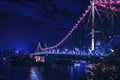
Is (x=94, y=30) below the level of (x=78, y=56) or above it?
above

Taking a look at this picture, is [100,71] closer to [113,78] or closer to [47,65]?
[113,78]

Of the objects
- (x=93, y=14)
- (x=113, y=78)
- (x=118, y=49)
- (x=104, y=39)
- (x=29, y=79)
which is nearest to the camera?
(x=113, y=78)

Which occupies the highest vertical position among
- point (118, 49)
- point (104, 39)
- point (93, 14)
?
point (93, 14)

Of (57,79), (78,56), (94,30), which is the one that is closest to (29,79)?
(57,79)

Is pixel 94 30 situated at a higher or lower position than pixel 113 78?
higher

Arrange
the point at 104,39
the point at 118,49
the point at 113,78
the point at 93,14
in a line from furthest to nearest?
the point at 93,14 → the point at 104,39 → the point at 118,49 → the point at 113,78

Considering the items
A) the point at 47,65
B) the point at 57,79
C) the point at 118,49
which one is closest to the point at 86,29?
the point at 57,79

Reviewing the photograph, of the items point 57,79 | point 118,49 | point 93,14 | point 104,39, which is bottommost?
point 57,79

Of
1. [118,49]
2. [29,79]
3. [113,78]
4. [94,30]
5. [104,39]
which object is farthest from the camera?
[94,30]

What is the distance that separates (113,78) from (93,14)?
133ft

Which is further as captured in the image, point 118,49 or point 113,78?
point 118,49

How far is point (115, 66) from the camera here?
31.5 feet

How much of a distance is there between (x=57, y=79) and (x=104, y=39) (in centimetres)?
1044

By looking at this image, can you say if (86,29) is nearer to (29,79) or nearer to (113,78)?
(29,79)
